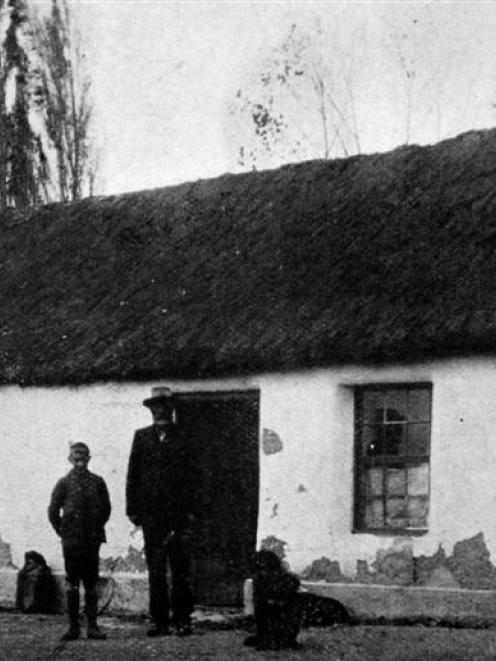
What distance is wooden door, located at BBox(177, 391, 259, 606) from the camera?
1644 centimetres

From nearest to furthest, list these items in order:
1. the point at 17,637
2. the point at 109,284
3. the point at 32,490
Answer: the point at 17,637, the point at 32,490, the point at 109,284

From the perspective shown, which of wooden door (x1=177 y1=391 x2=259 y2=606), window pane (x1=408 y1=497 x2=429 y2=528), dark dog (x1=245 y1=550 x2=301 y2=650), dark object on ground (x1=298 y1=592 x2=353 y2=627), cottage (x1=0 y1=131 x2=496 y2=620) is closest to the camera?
dark dog (x1=245 y1=550 x2=301 y2=650)

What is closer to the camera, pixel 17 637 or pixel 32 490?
pixel 17 637

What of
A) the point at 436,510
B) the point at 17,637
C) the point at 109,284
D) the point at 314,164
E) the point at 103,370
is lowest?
the point at 17,637

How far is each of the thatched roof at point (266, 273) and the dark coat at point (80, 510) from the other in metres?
2.69

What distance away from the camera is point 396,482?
15.4 m

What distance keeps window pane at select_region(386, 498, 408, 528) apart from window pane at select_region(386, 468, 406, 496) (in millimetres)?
69

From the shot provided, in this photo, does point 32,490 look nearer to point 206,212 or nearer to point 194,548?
point 194,548

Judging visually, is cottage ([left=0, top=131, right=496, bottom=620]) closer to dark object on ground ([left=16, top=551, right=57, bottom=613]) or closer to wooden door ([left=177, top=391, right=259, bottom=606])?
wooden door ([left=177, top=391, right=259, bottom=606])

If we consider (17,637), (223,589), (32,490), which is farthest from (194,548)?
(17,637)

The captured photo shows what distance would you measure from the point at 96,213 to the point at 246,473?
235 inches

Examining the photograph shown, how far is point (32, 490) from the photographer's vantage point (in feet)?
58.3

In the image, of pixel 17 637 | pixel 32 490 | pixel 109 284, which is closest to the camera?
pixel 17 637

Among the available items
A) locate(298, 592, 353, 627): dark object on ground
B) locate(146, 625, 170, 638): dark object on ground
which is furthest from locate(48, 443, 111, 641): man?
locate(298, 592, 353, 627): dark object on ground
